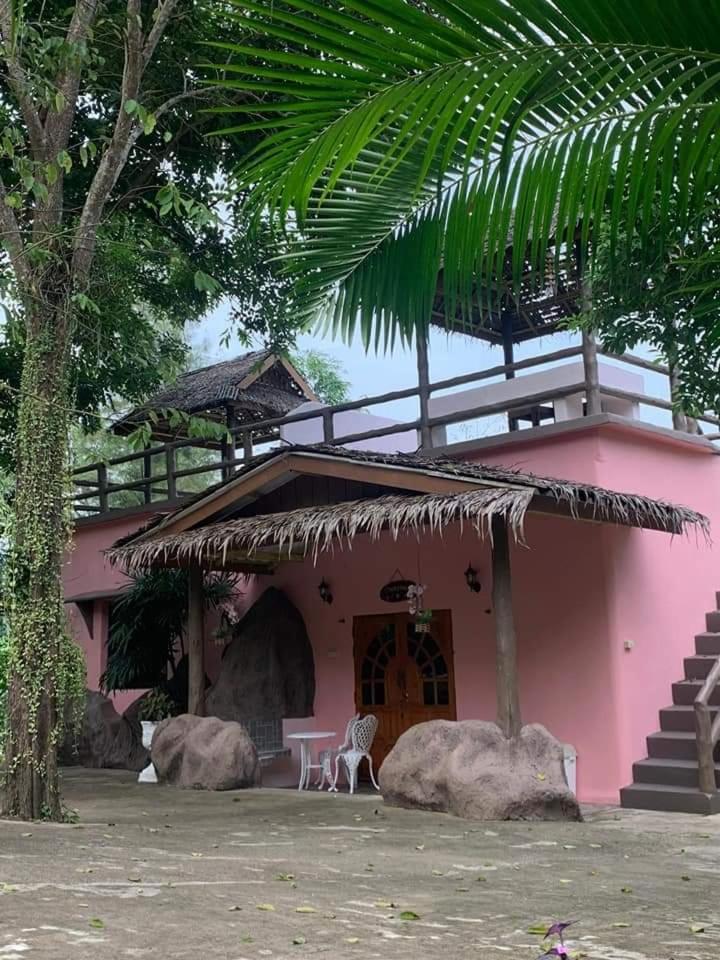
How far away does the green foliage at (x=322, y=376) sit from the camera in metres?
29.7

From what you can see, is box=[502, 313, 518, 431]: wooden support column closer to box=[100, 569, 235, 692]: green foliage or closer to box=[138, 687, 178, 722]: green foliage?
box=[100, 569, 235, 692]: green foliage

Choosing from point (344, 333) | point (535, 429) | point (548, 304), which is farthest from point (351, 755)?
point (344, 333)

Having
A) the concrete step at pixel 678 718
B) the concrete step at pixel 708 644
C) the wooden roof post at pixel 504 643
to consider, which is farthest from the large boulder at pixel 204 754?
the concrete step at pixel 708 644

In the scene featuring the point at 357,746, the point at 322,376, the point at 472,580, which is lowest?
the point at 357,746

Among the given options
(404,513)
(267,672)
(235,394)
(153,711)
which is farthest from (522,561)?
(235,394)

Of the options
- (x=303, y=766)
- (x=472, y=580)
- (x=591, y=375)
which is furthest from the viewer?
(x=303, y=766)

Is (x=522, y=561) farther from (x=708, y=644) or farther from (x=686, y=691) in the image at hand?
(x=708, y=644)

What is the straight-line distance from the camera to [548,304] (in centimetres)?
1270

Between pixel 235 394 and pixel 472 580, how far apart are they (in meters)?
6.44

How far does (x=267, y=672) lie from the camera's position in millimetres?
12492

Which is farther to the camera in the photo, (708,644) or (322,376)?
(322,376)

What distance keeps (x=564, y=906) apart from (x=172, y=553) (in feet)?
21.5

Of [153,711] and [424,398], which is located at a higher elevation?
[424,398]

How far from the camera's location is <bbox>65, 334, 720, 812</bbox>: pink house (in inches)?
375
